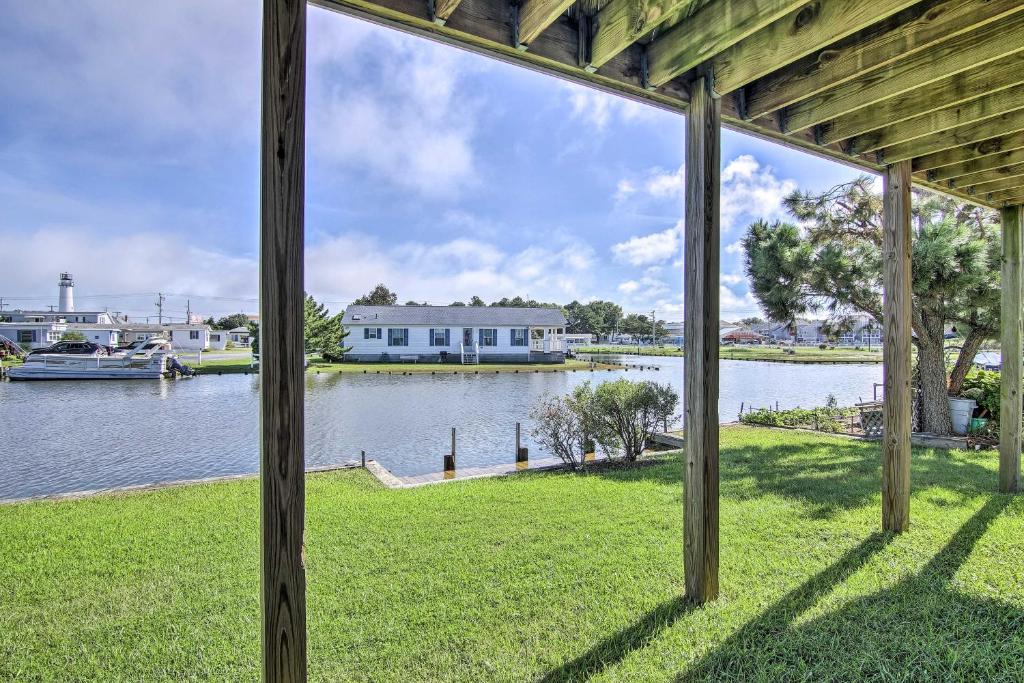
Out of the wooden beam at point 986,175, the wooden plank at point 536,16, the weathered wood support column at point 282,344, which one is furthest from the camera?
the wooden beam at point 986,175

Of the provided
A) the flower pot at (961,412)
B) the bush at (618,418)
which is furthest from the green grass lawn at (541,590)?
the flower pot at (961,412)

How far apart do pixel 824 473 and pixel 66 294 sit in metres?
45.4

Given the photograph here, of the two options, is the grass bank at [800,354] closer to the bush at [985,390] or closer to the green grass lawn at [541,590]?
the bush at [985,390]

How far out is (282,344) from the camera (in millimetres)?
1169

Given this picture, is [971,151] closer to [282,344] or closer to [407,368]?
[282,344]

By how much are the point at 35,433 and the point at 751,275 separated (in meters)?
13.4

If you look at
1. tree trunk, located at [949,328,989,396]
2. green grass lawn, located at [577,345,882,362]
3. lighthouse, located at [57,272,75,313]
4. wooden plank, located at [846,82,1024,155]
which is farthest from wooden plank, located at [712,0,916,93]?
lighthouse, located at [57,272,75,313]

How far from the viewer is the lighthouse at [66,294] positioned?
31984mm

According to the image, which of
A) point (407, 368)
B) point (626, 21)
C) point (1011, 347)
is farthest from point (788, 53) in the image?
point (407, 368)

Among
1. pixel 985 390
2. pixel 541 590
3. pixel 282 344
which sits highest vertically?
pixel 282 344

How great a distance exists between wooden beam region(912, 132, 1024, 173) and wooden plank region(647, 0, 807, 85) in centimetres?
208

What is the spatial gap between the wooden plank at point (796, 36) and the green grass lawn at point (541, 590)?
7.46 feet

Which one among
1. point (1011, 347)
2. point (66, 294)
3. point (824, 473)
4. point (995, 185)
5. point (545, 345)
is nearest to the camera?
point (995, 185)

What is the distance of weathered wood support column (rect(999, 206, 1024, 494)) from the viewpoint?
12.4 feet
